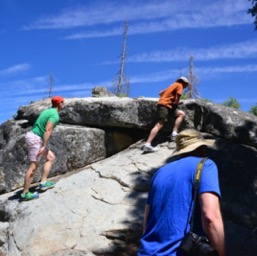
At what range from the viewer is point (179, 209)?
9.50 ft

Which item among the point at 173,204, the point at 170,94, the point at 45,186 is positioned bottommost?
the point at 45,186

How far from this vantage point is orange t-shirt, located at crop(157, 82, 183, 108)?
31.9 ft

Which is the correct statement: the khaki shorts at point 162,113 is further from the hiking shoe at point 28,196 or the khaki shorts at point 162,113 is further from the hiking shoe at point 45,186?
the hiking shoe at point 28,196

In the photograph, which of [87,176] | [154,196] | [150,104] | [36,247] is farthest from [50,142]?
[154,196]

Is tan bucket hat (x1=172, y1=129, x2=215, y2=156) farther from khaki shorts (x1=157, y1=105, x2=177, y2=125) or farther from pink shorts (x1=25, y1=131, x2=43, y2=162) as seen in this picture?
khaki shorts (x1=157, y1=105, x2=177, y2=125)

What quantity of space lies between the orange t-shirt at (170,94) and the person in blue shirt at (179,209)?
21.8 ft

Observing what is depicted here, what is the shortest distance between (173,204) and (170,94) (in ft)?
23.1

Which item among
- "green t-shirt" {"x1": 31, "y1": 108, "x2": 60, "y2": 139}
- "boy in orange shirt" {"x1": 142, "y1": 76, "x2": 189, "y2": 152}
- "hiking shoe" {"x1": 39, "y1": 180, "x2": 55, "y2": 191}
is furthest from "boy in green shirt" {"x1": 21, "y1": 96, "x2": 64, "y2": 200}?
"boy in orange shirt" {"x1": 142, "y1": 76, "x2": 189, "y2": 152}

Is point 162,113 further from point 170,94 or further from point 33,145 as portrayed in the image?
Result: point 33,145

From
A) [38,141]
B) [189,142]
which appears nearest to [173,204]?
[189,142]

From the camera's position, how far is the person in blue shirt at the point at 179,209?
2.78m

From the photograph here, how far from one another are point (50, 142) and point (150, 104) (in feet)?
8.73

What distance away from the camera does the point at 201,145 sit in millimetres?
3189

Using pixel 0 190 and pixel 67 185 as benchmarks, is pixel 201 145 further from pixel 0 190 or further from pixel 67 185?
pixel 0 190
